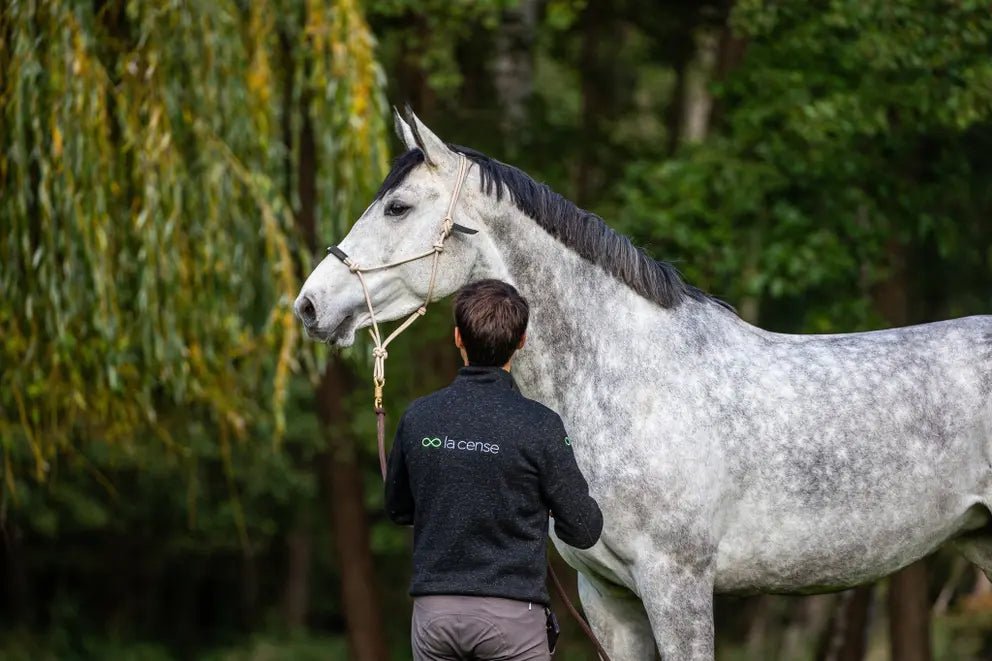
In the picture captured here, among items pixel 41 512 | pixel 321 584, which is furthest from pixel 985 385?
pixel 321 584

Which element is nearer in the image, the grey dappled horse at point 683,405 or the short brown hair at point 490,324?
the short brown hair at point 490,324

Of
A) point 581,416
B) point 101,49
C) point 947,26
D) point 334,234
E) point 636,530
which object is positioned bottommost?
point 636,530

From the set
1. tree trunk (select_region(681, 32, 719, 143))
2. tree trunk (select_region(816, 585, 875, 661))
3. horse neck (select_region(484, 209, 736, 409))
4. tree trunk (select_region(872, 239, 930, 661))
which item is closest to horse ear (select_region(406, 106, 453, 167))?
horse neck (select_region(484, 209, 736, 409))

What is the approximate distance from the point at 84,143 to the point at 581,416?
331 centimetres

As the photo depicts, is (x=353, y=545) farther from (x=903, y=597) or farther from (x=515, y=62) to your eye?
(x=903, y=597)

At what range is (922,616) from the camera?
1004 cm

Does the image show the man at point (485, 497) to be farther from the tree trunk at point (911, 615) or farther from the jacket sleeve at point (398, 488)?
the tree trunk at point (911, 615)

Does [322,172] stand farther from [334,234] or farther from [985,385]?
[985,385]

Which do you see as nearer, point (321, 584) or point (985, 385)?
point (985, 385)

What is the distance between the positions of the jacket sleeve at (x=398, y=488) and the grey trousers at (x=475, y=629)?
27 cm

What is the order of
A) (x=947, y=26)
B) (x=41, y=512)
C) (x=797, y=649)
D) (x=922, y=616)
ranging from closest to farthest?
(x=947, y=26) → (x=922, y=616) → (x=797, y=649) → (x=41, y=512)

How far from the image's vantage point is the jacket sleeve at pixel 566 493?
A: 130 inches

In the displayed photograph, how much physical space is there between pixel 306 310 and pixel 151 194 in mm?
2516

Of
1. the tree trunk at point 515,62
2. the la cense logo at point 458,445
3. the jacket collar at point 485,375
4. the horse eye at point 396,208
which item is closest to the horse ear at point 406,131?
the horse eye at point 396,208
